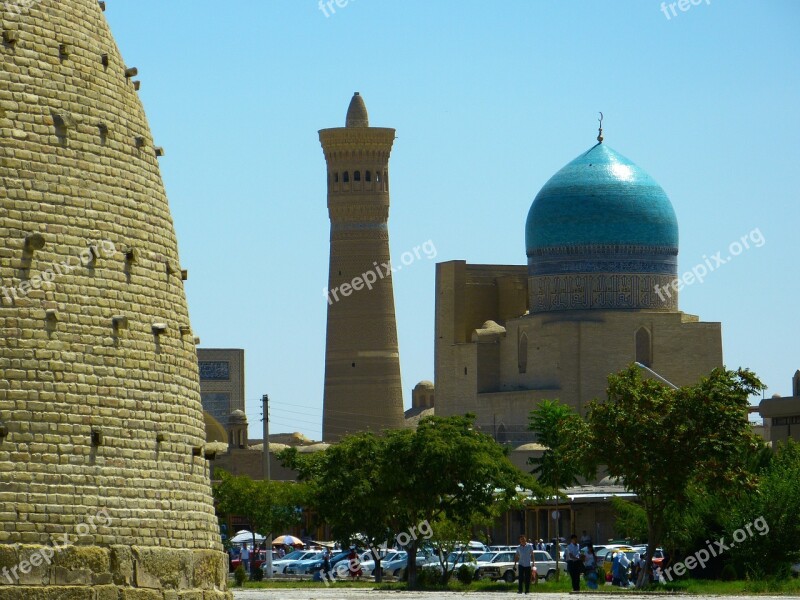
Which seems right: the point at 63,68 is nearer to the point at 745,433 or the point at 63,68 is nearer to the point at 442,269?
the point at 745,433

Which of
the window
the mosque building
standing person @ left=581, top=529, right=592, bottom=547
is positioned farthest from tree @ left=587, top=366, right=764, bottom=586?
the window

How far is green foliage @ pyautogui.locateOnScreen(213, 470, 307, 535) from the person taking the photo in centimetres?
4084

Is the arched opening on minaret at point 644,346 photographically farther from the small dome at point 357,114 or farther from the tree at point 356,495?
the tree at point 356,495

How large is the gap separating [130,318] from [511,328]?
4698 centimetres

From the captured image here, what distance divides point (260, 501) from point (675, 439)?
18.6 meters

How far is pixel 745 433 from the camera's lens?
951 inches

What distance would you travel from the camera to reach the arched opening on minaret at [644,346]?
56844 millimetres

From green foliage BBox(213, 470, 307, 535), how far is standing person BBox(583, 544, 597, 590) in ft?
40.4

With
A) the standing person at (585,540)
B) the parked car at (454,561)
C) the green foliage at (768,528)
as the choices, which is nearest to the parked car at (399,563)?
the parked car at (454,561)

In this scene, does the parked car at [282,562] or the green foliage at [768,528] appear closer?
the green foliage at [768,528]

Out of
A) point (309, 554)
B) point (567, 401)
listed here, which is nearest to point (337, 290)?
point (567, 401)

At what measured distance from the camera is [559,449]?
26891mm

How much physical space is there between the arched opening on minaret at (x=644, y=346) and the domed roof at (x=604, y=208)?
2.94 meters

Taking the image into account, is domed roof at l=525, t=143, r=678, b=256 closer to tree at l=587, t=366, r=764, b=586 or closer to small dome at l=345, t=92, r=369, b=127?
small dome at l=345, t=92, r=369, b=127
